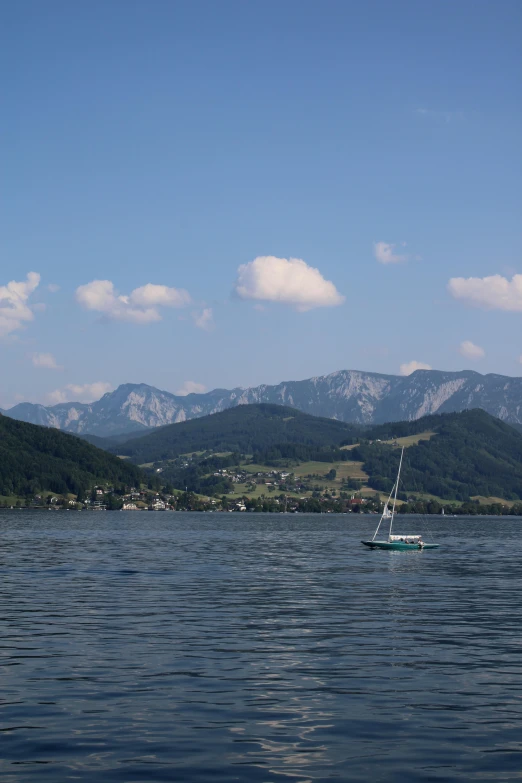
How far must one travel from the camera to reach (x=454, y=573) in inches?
4053

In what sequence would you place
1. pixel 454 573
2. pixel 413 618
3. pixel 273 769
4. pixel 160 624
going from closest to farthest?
pixel 273 769 < pixel 160 624 < pixel 413 618 < pixel 454 573

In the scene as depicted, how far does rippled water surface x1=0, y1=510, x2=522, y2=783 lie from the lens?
26734 mm

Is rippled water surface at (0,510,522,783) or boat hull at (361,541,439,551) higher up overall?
rippled water surface at (0,510,522,783)

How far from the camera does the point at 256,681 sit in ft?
126

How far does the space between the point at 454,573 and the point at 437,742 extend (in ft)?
251

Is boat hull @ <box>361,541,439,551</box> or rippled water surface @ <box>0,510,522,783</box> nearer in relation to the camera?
rippled water surface @ <box>0,510,522,783</box>

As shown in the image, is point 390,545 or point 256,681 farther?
point 390,545

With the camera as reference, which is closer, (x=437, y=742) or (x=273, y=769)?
(x=273, y=769)

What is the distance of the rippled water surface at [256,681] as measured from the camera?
1053 inches

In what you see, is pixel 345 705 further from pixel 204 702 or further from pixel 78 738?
pixel 78 738

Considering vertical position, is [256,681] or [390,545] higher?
[256,681]

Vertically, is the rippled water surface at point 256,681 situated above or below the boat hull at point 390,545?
above

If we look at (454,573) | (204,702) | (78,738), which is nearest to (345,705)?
(204,702)

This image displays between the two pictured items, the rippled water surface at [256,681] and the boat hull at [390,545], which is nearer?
the rippled water surface at [256,681]
